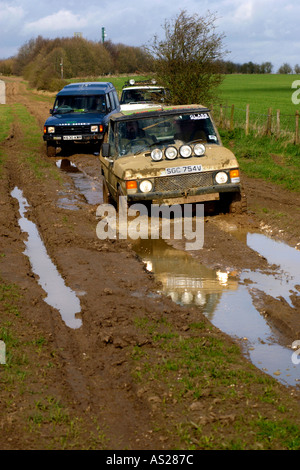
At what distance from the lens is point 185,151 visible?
33.5 feet

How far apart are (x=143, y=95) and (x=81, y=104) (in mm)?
3455

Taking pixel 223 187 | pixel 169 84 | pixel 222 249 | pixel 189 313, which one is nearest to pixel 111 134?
pixel 223 187

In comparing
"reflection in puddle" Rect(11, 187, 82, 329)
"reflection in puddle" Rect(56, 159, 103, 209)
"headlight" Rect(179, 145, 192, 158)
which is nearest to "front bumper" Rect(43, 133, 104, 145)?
"reflection in puddle" Rect(56, 159, 103, 209)

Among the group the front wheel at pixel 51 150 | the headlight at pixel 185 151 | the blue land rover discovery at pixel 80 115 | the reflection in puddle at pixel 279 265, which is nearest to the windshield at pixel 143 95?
the blue land rover discovery at pixel 80 115

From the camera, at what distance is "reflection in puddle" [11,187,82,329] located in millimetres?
6766

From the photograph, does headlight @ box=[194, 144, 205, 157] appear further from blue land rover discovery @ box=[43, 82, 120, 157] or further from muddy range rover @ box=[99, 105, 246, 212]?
blue land rover discovery @ box=[43, 82, 120, 157]

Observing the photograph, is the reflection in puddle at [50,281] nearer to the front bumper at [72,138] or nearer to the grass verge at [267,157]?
the grass verge at [267,157]

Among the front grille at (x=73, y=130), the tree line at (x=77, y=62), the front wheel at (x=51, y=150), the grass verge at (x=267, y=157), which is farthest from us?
the tree line at (x=77, y=62)

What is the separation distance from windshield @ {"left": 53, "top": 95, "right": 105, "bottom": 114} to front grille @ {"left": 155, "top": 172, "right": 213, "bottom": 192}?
1072 cm

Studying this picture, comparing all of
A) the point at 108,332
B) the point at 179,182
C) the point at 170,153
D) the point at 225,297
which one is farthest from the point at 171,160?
the point at 108,332

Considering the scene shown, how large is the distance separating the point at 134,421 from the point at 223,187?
627 centimetres

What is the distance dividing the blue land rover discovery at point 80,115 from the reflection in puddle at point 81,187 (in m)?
0.87

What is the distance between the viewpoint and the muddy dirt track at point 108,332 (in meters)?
4.20
